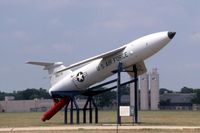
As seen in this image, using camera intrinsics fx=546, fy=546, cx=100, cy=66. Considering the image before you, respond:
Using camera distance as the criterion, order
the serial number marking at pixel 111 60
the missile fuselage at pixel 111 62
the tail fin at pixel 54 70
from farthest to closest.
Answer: the tail fin at pixel 54 70
the serial number marking at pixel 111 60
the missile fuselage at pixel 111 62

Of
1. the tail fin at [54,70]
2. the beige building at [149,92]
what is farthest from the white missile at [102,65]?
the beige building at [149,92]

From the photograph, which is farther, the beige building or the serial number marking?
the beige building

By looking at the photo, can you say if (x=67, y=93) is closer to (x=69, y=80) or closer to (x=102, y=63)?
(x=69, y=80)

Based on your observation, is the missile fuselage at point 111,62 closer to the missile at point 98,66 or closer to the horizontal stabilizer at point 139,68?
the missile at point 98,66

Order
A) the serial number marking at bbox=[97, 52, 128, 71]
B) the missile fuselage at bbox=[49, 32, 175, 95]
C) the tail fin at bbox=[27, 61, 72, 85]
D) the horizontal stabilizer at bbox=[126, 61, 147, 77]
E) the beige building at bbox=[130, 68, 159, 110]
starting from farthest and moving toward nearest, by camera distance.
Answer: the beige building at bbox=[130, 68, 159, 110] → the tail fin at bbox=[27, 61, 72, 85] → the horizontal stabilizer at bbox=[126, 61, 147, 77] → the serial number marking at bbox=[97, 52, 128, 71] → the missile fuselage at bbox=[49, 32, 175, 95]

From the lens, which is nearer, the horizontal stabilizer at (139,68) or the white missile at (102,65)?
the white missile at (102,65)

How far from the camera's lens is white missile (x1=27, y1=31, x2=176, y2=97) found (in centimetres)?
4291

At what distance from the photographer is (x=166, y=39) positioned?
42.5 m

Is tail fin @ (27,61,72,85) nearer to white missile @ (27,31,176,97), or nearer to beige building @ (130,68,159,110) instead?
white missile @ (27,31,176,97)

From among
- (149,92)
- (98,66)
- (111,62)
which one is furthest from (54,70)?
(149,92)

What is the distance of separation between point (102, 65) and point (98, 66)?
0.41 metres

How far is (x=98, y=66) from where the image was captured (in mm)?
45375

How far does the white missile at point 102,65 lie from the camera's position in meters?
42.9

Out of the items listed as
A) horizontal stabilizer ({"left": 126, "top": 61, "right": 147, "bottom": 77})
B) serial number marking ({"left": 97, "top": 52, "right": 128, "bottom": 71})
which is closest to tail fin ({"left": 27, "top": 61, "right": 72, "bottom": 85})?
serial number marking ({"left": 97, "top": 52, "right": 128, "bottom": 71})
